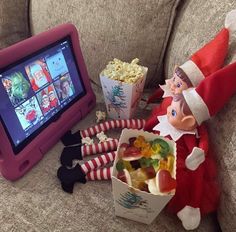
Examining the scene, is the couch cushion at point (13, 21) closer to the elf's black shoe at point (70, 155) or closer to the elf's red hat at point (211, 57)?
the elf's black shoe at point (70, 155)

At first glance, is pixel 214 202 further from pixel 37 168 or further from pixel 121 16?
pixel 121 16

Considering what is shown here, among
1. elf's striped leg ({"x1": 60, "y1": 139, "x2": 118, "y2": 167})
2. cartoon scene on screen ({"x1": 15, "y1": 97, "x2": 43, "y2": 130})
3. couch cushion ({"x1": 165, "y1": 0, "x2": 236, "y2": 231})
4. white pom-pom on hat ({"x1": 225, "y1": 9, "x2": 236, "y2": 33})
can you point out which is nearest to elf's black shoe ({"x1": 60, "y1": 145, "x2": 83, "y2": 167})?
elf's striped leg ({"x1": 60, "y1": 139, "x2": 118, "y2": 167})

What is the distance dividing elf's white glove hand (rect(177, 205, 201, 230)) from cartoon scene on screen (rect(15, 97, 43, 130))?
1.22ft

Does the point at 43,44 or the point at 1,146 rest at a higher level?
the point at 43,44

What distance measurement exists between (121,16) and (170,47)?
162 millimetres

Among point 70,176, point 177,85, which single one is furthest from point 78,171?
point 177,85

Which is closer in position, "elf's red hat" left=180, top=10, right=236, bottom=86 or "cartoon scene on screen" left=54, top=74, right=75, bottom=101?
"elf's red hat" left=180, top=10, right=236, bottom=86

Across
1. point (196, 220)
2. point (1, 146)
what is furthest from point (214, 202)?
point (1, 146)

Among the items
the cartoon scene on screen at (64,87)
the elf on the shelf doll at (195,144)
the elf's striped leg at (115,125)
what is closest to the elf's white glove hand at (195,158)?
the elf on the shelf doll at (195,144)

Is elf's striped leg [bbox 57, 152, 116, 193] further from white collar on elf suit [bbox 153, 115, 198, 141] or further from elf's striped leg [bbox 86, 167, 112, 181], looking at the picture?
white collar on elf suit [bbox 153, 115, 198, 141]

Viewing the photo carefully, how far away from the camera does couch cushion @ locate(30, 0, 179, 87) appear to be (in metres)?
0.83

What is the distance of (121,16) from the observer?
84 cm

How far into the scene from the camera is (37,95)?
0.69 m

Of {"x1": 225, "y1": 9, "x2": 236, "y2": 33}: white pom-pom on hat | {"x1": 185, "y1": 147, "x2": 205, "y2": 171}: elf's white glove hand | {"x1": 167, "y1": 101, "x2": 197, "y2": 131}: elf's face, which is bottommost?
{"x1": 185, "y1": 147, "x2": 205, "y2": 171}: elf's white glove hand
